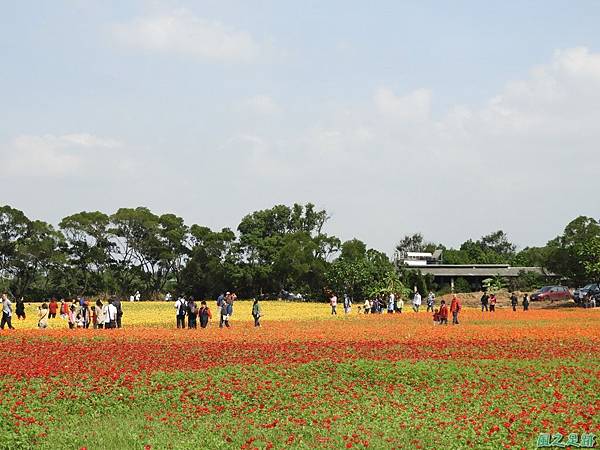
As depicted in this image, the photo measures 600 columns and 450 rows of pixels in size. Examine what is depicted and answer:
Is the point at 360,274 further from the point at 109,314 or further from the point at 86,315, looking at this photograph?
the point at 109,314

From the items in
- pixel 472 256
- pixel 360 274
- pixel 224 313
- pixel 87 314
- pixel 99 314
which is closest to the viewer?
pixel 99 314

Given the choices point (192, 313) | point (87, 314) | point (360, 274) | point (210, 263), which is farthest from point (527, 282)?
point (87, 314)

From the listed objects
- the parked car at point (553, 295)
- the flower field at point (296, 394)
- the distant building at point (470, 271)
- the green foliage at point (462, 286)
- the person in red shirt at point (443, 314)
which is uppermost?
the distant building at point (470, 271)

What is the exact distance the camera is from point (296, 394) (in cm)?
1656

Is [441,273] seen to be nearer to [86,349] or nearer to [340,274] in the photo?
[340,274]

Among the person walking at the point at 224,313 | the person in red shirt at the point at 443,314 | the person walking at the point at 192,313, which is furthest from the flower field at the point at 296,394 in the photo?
the person in red shirt at the point at 443,314

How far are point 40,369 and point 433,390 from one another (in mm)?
9992

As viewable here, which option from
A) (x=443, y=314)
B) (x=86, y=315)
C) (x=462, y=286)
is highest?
(x=462, y=286)

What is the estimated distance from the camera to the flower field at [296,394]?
12.6 metres

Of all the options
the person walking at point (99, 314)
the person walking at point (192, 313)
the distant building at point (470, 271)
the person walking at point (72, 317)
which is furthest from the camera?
the distant building at point (470, 271)

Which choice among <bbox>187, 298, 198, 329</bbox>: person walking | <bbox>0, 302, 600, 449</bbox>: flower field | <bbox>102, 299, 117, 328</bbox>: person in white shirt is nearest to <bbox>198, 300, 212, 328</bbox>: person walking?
<bbox>187, 298, 198, 329</bbox>: person walking

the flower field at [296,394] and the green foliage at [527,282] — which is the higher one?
the green foliage at [527,282]

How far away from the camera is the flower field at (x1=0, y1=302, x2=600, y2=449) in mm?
12562

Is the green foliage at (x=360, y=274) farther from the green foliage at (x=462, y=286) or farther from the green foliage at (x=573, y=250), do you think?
the green foliage at (x=573, y=250)
